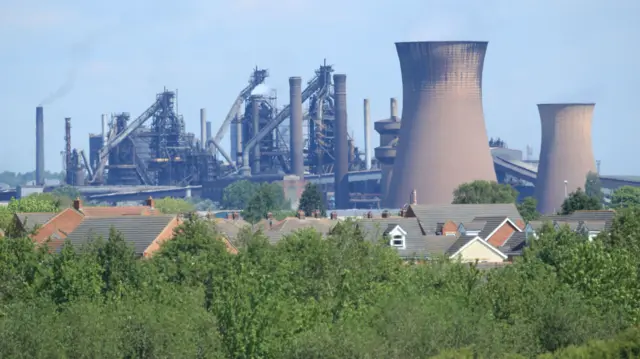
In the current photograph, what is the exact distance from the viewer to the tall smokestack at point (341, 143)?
136 meters

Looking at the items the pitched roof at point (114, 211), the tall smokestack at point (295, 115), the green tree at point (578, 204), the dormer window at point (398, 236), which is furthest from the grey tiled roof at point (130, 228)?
the tall smokestack at point (295, 115)

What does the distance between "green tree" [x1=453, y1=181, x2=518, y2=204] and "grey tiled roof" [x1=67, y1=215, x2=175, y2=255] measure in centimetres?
3954

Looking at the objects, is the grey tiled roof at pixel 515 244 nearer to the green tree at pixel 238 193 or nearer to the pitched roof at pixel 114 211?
the pitched roof at pixel 114 211

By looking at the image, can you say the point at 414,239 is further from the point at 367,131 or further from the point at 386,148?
the point at 367,131

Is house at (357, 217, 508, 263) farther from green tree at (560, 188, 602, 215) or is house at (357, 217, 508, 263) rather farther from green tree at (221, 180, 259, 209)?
green tree at (221, 180, 259, 209)

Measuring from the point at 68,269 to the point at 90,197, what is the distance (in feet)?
369

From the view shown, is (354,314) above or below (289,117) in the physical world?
below

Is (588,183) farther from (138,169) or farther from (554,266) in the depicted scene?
(554,266)

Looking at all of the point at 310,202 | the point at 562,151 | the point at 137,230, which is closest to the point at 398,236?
the point at 137,230

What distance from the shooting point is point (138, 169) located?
146750mm

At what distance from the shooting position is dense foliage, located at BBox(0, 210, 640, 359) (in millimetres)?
26641

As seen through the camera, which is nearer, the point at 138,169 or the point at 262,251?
the point at 262,251

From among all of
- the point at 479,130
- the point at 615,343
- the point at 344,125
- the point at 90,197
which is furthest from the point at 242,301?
the point at 90,197

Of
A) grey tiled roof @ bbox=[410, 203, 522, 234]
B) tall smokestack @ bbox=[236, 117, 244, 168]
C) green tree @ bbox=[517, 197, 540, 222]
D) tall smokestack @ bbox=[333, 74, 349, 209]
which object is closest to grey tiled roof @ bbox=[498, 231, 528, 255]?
grey tiled roof @ bbox=[410, 203, 522, 234]
